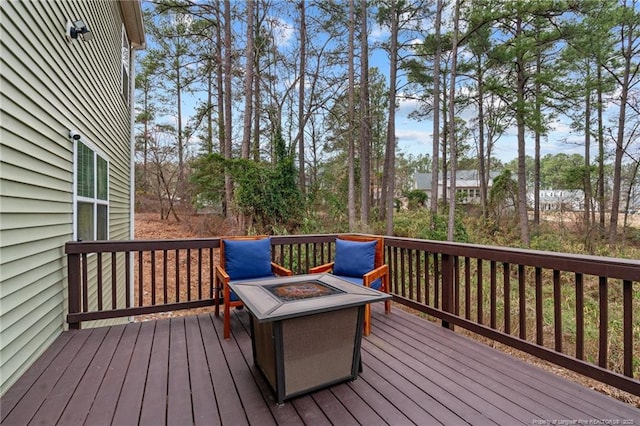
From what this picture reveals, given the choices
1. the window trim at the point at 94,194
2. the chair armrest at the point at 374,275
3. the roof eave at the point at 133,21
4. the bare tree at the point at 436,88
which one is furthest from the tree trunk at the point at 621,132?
the window trim at the point at 94,194

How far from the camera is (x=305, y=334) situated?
1954 mm

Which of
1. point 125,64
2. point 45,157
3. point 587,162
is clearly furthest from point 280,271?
point 587,162

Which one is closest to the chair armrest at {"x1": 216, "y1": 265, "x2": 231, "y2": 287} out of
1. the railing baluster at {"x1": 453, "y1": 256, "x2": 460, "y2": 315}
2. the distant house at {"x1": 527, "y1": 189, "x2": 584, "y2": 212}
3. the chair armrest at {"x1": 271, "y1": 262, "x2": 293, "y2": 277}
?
the chair armrest at {"x1": 271, "y1": 262, "x2": 293, "y2": 277}

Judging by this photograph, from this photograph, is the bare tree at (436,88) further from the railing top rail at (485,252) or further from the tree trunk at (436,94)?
the railing top rail at (485,252)

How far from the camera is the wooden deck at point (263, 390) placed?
1.74 metres

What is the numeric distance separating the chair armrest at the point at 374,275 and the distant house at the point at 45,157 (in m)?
2.66

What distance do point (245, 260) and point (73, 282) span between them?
1.60 m

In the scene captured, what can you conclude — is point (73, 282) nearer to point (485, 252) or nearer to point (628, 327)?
point (485, 252)

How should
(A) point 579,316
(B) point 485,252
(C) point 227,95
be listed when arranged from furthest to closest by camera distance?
(C) point 227,95
(B) point 485,252
(A) point 579,316

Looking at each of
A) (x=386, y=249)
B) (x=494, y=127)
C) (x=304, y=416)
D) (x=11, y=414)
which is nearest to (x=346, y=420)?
(x=304, y=416)

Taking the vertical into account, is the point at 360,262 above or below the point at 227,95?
below

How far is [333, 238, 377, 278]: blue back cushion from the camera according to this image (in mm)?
3434

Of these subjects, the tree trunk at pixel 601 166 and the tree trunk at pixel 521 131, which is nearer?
the tree trunk at pixel 521 131

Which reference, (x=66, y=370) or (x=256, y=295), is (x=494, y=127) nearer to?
(x=256, y=295)
